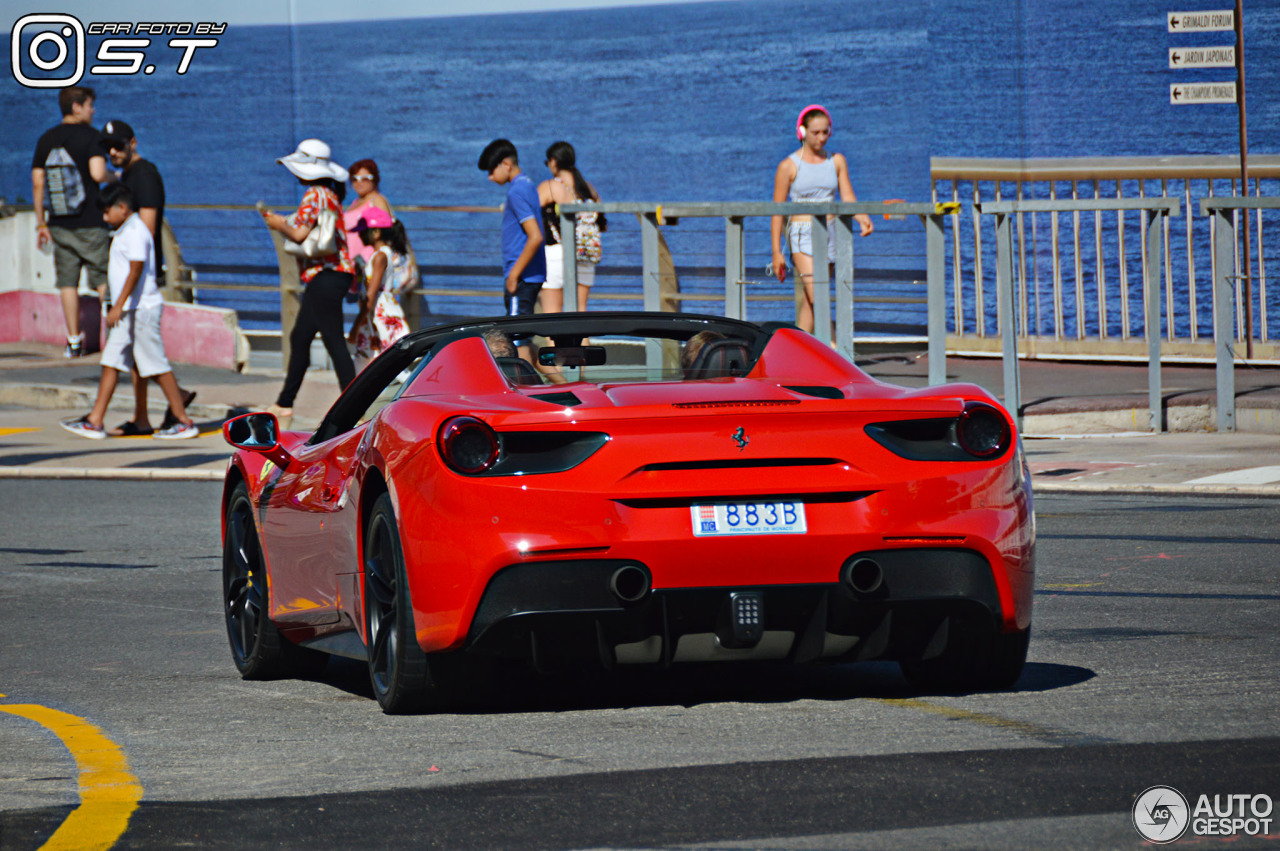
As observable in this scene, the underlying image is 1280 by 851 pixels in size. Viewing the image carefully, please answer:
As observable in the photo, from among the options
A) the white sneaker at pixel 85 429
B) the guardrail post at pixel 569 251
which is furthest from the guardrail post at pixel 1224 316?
the white sneaker at pixel 85 429

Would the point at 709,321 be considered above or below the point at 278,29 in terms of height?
below

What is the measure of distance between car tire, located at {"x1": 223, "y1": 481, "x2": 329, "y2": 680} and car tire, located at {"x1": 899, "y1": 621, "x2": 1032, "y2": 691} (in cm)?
205

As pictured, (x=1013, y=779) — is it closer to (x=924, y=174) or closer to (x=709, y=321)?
(x=709, y=321)

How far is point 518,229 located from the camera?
15.5 meters

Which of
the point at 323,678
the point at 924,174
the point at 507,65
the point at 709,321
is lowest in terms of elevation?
the point at 323,678

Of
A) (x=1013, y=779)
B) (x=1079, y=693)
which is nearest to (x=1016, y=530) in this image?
(x=1079, y=693)

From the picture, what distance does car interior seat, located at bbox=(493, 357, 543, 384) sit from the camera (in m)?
6.10

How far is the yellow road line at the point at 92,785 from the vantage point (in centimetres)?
443

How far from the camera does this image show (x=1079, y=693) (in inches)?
235

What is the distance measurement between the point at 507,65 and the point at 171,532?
1235cm

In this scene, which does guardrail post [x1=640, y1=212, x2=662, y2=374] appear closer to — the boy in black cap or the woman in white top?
the woman in white top

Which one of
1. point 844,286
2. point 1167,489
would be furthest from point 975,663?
point 844,286

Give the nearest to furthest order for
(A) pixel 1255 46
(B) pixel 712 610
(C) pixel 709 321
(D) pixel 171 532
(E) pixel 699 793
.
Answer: (E) pixel 699 793 < (B) pixel 712 610 < (C) pixel 709 321 < (D) pixel 171 532 < (A) pixel 1255 46

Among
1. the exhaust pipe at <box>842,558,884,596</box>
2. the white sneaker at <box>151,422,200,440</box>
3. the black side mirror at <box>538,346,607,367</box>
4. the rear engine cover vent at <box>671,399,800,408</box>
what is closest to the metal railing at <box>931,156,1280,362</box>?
the white sneaker at <box>151,422,200,440</box>
